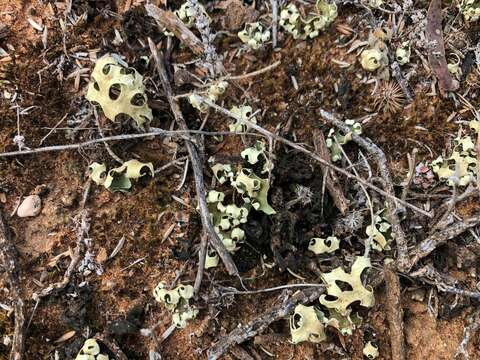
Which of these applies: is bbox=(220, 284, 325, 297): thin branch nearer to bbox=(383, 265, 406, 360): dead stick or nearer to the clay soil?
the clay soil

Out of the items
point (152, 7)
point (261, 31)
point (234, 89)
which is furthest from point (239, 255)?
point (152, 7)

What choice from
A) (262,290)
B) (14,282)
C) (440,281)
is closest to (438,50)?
Answer: (440,281)

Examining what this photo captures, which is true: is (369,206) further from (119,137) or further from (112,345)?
(112,345)

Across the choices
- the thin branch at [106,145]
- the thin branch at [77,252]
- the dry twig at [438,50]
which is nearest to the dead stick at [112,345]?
the thin branch at [77,252]

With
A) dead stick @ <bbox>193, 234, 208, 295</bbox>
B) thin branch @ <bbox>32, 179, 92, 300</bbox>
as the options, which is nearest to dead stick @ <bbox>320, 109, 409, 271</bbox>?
dead stick @ <bbox>193, 234, 208, 295</bbox>

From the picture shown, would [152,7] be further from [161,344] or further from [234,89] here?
[161,344]
